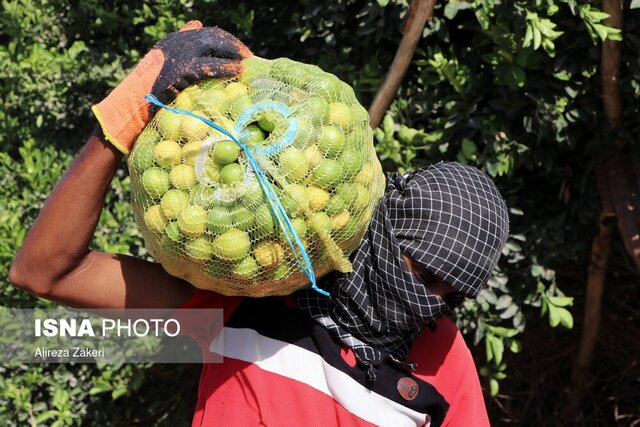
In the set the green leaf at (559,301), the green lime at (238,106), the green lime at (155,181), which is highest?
the green lime at (238,106)

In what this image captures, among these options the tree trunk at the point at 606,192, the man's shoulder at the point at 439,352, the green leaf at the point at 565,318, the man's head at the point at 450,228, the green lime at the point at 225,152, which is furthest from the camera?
the green leaf at the point at 565,318

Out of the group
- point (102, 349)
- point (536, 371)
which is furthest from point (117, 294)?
point (536, 371)

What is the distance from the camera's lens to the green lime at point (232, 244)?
1417mm

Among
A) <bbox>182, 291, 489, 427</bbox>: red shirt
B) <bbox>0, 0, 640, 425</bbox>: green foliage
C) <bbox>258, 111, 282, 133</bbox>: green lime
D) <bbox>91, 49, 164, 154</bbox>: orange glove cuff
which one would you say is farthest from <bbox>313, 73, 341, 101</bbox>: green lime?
<bbox>0, 0, 640, 425</bbox>: green foliage

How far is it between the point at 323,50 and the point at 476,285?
1.50 m

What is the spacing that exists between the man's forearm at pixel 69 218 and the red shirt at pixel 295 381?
1.06 ft

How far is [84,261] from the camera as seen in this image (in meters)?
1.65

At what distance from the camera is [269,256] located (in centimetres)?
146

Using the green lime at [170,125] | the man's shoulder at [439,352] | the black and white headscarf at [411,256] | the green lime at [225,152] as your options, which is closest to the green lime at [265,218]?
the green lime at [225,152]

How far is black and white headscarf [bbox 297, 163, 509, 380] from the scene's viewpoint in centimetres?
162

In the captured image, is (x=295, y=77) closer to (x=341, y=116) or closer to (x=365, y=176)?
(x=341, y=116)

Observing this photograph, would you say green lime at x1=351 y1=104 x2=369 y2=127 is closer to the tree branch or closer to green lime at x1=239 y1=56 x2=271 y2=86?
green lime at x1=239 y1=56 x2=271 y2=86

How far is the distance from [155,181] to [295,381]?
59 centimetres

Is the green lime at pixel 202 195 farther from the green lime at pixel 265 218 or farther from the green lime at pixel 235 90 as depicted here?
the green lime at pixel 235 90
